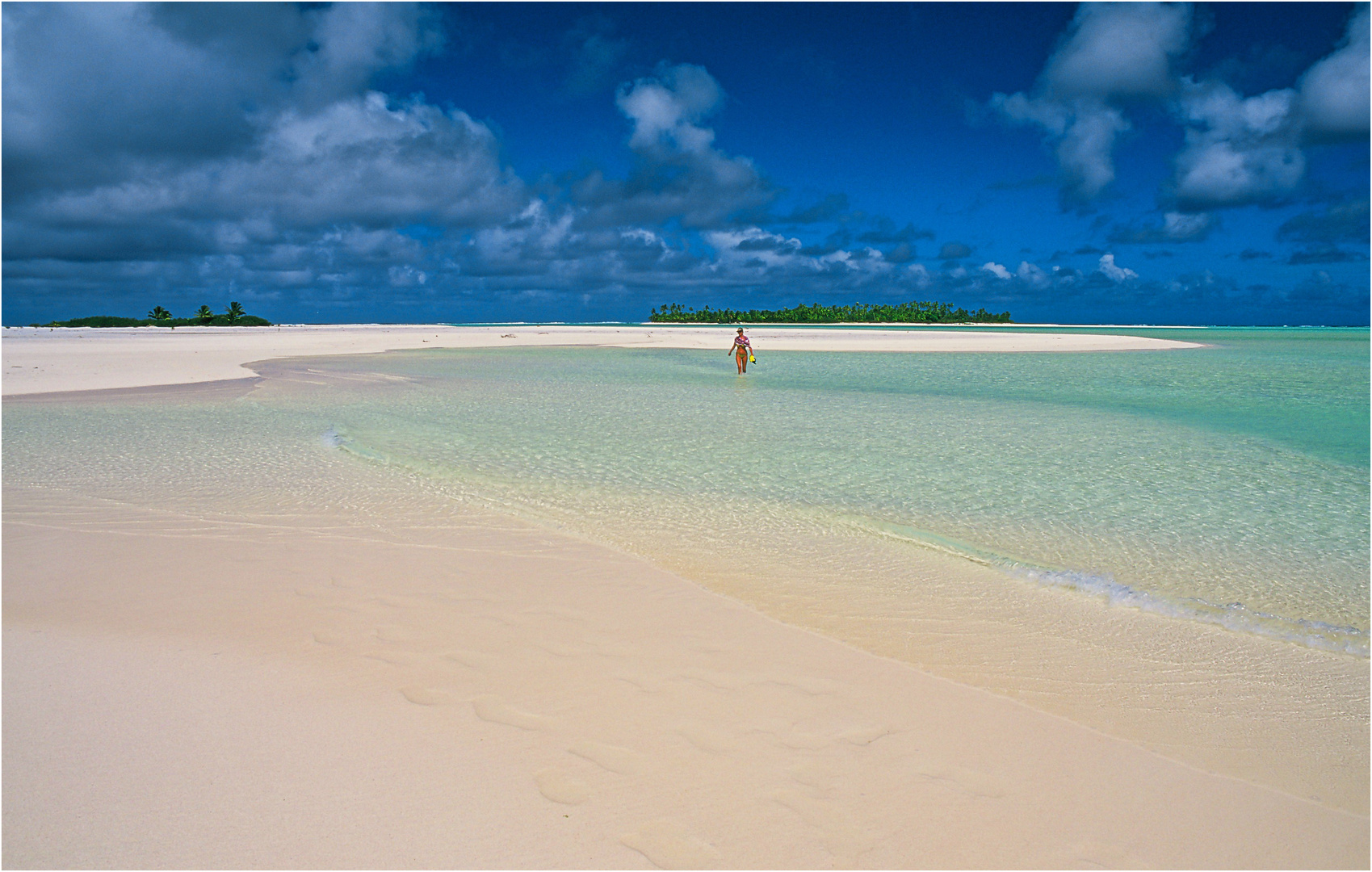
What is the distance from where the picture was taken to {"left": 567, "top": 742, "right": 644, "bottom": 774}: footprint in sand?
12.0 feet

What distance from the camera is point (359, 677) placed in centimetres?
455

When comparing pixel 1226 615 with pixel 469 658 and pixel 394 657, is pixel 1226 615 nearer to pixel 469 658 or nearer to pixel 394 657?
pixel 469 658

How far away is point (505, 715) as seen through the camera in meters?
4.13

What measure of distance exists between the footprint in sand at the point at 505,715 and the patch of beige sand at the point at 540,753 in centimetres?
2

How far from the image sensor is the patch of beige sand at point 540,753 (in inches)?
125

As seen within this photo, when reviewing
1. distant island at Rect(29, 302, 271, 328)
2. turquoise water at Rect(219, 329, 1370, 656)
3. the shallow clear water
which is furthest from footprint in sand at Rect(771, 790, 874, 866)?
distant island at Rect(29, 302, 271, 328)

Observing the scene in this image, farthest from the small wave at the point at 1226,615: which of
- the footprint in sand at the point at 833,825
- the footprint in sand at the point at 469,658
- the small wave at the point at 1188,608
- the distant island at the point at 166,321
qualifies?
the distant island at the point at 166,321

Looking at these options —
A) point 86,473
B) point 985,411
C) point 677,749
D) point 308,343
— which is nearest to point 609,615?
point 677,749

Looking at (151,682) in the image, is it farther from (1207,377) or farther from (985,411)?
(1207,377)

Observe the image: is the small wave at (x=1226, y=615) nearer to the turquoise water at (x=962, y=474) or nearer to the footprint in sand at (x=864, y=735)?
the turquoise water at (x=962, y=474)

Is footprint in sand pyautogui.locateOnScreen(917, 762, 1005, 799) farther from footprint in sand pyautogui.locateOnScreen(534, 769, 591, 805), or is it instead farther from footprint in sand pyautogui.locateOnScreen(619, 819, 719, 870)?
footprint in sand pyautogui.locateOnScreen(534, 769, 591, 805)

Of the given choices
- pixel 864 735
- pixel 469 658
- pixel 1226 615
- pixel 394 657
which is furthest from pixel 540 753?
pixel 1226 615

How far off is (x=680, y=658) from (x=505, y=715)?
123 cm

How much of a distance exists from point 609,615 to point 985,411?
49.8ft
